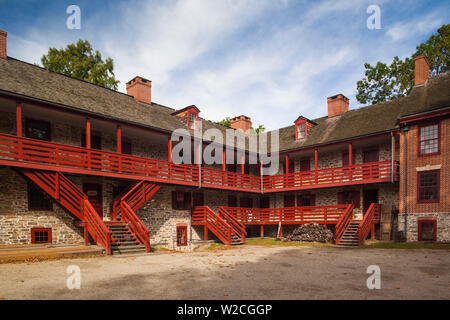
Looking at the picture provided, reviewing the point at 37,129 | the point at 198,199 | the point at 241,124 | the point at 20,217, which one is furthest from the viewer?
the point at 241,124

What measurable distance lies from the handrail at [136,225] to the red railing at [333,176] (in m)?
12.2

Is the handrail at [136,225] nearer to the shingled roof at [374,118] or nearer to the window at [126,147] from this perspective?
the window at [126,147]

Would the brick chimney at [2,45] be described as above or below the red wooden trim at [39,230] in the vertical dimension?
above

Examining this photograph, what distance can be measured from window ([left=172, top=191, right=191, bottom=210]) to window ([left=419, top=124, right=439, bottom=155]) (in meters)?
14.0

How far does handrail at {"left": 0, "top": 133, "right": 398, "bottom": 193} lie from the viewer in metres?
14.1

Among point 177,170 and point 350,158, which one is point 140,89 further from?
point 350,158

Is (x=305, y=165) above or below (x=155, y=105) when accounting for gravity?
below

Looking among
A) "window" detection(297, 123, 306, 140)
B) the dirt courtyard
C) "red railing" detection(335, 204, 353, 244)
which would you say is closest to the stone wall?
the dirt courtyard

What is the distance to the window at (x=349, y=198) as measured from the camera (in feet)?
73.8

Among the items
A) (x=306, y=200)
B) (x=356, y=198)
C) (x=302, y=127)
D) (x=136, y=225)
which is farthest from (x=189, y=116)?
(x=356, y=198)

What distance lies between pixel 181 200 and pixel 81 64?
17508 millimetres

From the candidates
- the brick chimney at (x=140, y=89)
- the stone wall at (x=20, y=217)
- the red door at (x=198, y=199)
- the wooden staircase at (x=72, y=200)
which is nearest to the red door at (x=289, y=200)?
the red door at (x=198, y=199)

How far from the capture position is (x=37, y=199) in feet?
50.1
